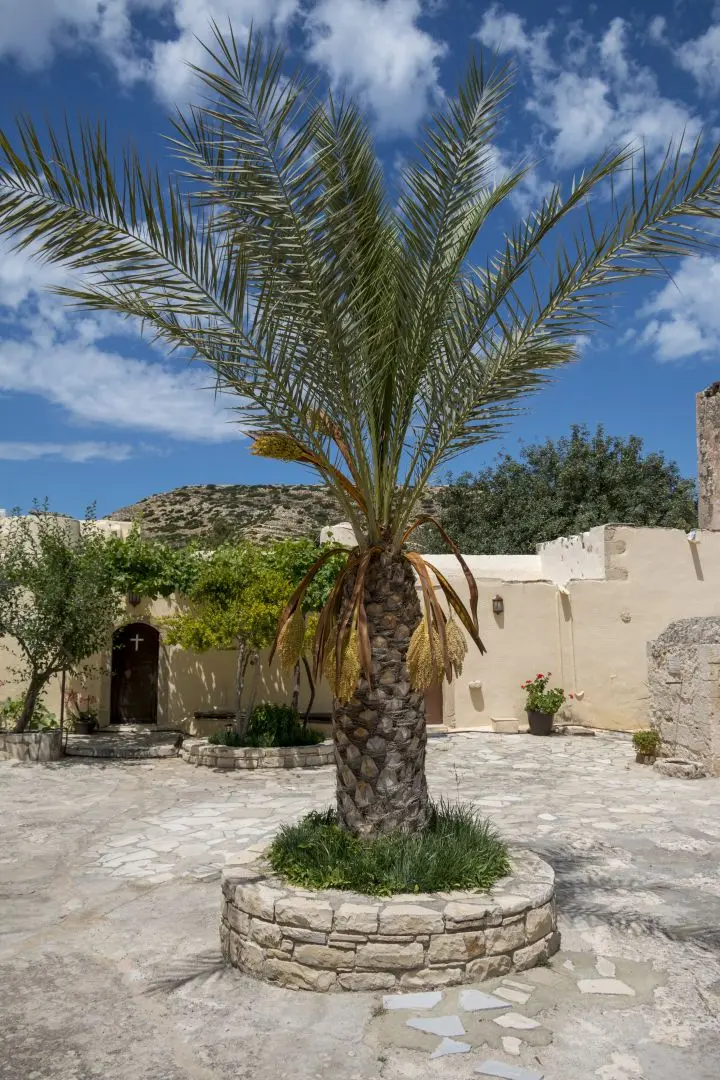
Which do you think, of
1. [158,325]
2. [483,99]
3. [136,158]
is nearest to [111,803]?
[158,325]

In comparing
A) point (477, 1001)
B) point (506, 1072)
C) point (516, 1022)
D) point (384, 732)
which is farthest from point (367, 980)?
point (384, 732)

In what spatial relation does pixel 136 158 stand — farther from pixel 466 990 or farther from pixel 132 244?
pixel 466 990

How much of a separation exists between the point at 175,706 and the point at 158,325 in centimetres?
→ 1098

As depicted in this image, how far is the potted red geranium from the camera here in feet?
50.3

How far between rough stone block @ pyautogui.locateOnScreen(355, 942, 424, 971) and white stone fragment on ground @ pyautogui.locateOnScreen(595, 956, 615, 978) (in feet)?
3.64

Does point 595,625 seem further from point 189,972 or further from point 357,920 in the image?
point 189,972

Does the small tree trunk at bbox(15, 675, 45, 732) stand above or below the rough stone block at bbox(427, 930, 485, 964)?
above

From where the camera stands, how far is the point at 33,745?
12.7 m

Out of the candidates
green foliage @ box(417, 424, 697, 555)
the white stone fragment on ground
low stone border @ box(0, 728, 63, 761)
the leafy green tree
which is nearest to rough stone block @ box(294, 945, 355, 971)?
the white stone fragment on ground

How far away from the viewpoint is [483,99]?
523 cm

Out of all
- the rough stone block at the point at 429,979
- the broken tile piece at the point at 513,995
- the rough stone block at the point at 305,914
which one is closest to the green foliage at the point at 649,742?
the broken tile piece at the point at 513,995

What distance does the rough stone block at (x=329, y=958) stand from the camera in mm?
4754

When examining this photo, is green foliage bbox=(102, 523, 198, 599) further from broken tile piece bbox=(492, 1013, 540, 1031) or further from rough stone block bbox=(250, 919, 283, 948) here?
broken tile piece bbox=(492, 1013, 540, 1031)

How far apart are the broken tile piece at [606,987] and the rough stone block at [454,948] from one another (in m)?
0.62
